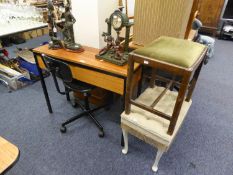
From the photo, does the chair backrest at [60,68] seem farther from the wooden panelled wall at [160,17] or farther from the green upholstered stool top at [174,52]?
the wooden panelled wall at [160,17]

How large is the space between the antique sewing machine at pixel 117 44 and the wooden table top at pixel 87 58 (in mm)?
46

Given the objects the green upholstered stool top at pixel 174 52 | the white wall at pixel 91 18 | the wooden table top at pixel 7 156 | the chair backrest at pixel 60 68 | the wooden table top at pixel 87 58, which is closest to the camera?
the wooden table top at pixel 7 156

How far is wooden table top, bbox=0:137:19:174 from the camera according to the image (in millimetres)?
737

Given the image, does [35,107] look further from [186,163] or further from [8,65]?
[186,163]

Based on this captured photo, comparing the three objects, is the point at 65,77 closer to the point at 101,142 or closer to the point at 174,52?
the point at 101,142

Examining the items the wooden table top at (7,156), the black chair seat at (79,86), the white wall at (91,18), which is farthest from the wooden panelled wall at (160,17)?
the wooden table top at (7,156)

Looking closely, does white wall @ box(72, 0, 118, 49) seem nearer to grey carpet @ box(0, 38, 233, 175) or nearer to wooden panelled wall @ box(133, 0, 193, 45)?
wooden panelled wall @ box(133, 0, 193, 45)

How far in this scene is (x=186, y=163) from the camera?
1.56 meters

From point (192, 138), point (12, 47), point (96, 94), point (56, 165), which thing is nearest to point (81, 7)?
point (96, 94)

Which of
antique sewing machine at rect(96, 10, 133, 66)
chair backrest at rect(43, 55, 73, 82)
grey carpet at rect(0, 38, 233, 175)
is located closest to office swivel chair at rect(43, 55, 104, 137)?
chair backrest at rect(43, 55, 73, 82)

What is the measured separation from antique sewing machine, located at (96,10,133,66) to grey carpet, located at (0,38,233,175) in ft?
2.70

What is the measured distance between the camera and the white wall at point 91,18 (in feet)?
5.22

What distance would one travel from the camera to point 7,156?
0.77 m

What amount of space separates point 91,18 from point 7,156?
4.32 feet
